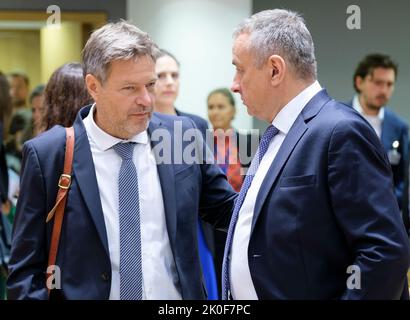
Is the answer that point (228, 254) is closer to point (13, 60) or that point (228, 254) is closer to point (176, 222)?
point (176, 222)

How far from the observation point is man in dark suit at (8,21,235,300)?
2.17m

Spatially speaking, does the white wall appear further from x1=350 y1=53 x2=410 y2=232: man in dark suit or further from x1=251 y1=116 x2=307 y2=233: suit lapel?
x1=251 y1=116 x2=307 y2=233: suit lapel

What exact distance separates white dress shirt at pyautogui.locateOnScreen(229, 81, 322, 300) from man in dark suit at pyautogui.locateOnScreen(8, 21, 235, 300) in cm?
23

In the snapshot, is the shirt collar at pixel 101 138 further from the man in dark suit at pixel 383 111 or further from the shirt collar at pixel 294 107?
the man in dark suit at pixel 383 111

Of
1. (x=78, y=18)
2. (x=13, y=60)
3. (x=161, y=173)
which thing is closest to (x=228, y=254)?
(x=161, y=173)

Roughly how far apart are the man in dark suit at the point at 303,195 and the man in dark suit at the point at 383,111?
9.72 feet

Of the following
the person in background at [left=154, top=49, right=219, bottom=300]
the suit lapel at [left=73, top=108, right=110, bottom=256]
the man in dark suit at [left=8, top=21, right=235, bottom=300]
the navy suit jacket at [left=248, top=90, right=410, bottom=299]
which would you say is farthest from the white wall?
the navy suit jacket at [left=248, top=90, right=410, bottom=299]

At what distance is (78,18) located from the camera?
7.37m

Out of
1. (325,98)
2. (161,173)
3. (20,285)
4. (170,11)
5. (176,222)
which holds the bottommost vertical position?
(20,285)

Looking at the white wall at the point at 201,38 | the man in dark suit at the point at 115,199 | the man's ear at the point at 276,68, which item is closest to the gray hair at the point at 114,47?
the man in dark suit at the point at 115,199

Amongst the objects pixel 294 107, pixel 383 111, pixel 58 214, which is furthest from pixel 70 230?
pixel 383 111

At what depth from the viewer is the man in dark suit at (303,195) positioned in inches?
72.0

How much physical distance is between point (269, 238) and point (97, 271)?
0.57m

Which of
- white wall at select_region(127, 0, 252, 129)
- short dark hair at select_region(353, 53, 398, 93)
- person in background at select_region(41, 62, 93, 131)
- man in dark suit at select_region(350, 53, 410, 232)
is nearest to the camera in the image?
person in background at select_region(41, 62, 93, 131)
